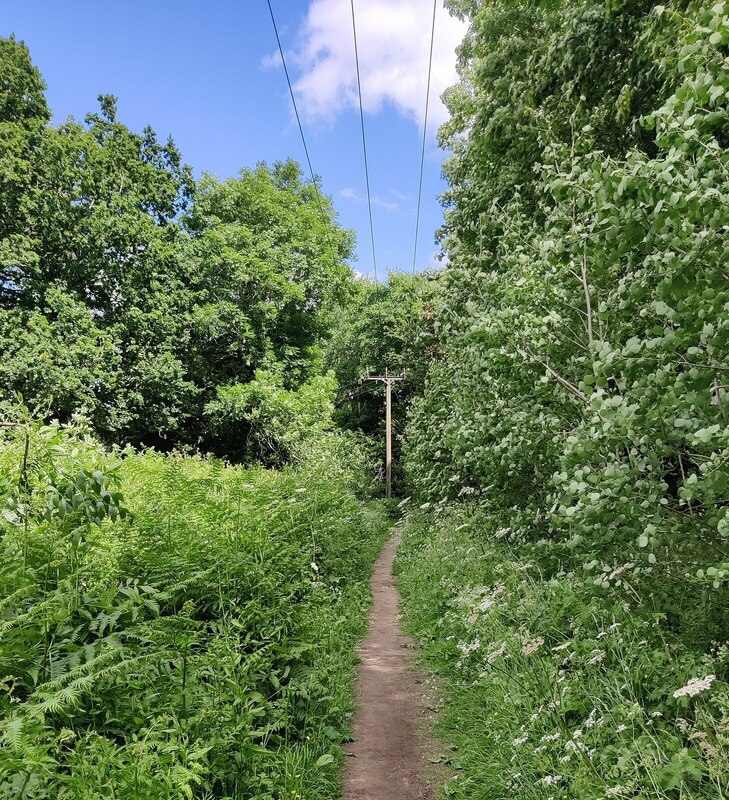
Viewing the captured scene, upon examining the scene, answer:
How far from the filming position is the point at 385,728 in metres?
4.48

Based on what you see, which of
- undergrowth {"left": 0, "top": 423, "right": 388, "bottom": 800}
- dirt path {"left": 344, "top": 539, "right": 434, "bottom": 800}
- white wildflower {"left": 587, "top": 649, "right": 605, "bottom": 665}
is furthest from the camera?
dirt path {"left": 344, "top": 539, "right": 434, "bottom": 800}

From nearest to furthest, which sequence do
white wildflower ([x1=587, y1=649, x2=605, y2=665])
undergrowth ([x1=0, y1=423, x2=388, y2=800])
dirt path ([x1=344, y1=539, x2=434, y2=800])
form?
undergrowth ([x1=0, y1=423, x2=388, y2=800])
white wildflower ([x1=587, y1=649, x2=605, y2=665])
dirt path ([x1=344, y1=539, x2=434, y2=800])

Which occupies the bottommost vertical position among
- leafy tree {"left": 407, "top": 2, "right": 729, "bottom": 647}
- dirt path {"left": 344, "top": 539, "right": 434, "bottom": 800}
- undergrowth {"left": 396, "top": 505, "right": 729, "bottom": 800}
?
dirt path {"left": 344, "top": 539, "right": 434, "bottom": 800}

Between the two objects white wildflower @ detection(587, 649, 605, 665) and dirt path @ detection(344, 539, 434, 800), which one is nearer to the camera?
white wildflower @ detection(587, 649, 605, 665)

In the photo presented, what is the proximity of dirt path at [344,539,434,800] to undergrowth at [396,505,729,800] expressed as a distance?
0.98ft

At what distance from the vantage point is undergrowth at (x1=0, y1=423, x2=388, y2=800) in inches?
101

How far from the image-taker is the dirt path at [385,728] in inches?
145

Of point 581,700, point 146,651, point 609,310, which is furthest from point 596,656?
point 146,651

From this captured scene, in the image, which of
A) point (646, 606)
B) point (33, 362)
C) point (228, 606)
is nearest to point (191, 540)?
point (228, 606)

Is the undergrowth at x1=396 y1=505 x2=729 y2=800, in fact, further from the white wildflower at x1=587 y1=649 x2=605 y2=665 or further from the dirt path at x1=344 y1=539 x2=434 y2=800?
the dirt path at x1=344 y1=539 x2=434 y2=800

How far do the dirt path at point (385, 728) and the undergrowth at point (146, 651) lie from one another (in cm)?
18

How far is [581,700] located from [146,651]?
297 cm

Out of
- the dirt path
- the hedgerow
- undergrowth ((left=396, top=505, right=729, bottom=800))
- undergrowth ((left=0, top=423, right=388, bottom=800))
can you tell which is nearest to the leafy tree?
the hedgerow

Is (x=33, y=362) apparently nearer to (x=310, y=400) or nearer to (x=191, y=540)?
(x=310, y=400)
